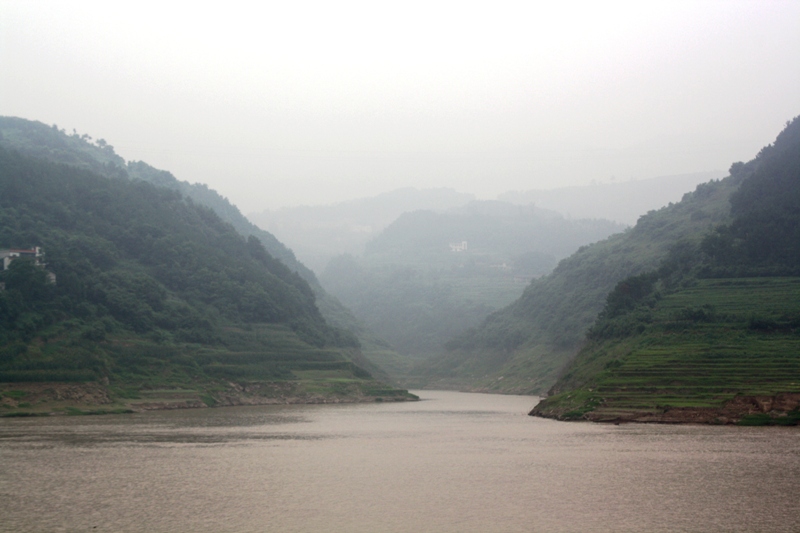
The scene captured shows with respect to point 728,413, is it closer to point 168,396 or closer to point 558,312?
point 168,396

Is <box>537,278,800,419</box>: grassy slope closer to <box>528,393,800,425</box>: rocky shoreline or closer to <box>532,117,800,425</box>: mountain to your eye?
<box>532,117,800,425</box>: mountain

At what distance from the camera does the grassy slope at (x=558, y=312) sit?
135 meters

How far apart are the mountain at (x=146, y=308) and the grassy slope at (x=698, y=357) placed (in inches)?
1492

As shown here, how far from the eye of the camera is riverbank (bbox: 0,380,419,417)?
71312 mm

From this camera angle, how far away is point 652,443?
48.2m

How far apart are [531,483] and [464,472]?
183 inches

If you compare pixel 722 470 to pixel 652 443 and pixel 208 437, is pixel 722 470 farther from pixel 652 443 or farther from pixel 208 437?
pixel 208 437

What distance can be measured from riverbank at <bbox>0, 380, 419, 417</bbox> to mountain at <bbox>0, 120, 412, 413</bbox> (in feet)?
0.66

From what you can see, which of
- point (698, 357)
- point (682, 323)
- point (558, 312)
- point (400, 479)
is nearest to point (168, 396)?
point (698, 357)

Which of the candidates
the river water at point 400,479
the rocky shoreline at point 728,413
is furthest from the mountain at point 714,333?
the river water at point 400,479

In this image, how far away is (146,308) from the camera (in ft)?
330

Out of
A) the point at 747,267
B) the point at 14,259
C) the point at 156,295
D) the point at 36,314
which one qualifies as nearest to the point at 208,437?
the point at 36,314

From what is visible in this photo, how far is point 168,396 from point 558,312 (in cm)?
8496

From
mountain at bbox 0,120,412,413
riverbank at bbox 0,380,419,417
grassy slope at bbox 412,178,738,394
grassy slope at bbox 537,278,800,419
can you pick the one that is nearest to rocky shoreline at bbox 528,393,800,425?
grassy slope at bbox 537,278,800,419
